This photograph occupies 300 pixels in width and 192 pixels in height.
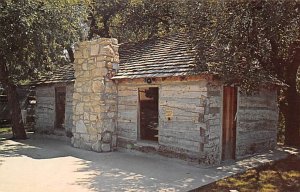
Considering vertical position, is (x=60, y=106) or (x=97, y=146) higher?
(x=60, y=106)

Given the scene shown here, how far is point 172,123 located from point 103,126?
2.75 m

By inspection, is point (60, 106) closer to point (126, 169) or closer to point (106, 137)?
point (106, 137)

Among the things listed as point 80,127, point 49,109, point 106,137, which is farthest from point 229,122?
point 49,109

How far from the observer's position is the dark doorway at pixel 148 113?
11.1 meters

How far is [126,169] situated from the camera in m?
9.09

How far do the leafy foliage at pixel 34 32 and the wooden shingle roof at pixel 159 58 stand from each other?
2914 millimetres

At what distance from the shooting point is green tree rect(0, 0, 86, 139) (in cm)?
1280

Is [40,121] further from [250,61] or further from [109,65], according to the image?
[250,61]

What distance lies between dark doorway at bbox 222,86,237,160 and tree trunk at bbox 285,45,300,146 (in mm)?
4766

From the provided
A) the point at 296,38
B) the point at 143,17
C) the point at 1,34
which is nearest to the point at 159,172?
the point at 296,38

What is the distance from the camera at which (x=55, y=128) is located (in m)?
15.8

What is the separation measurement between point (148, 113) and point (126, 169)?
2773 millimetres

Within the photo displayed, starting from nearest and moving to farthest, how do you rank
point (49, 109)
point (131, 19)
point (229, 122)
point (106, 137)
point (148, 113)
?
point (229, 122)
point (148, 113)
point (106, 137)
point (49, 109)
point (131, 19)

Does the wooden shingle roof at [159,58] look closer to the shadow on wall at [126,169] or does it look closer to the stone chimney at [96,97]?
the stone chimney at [96,97]
